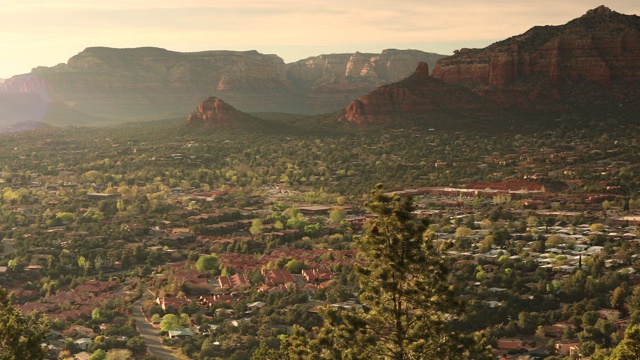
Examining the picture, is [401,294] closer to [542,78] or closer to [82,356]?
[82,356]

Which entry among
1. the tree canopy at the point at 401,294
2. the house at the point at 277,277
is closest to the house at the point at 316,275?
the house at the point at 277,277

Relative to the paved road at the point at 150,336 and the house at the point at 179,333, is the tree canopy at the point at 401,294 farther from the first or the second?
the house at the point at 179,333

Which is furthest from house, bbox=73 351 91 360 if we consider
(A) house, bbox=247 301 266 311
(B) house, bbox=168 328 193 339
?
(A) house, bbox=247 301 266 311

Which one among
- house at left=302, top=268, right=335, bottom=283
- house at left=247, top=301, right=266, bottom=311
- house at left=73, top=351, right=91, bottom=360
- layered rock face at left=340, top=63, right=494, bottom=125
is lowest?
house at left=302, top=268, right=335, bottom=283

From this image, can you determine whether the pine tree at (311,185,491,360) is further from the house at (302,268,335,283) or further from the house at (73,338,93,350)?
the house at (302,268,335,283)

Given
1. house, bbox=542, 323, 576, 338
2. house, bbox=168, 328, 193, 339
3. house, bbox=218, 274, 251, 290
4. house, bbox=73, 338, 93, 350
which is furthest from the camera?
house, bbox=218, 274, 251, 290

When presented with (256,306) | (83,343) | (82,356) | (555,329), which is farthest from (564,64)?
(82,356)
